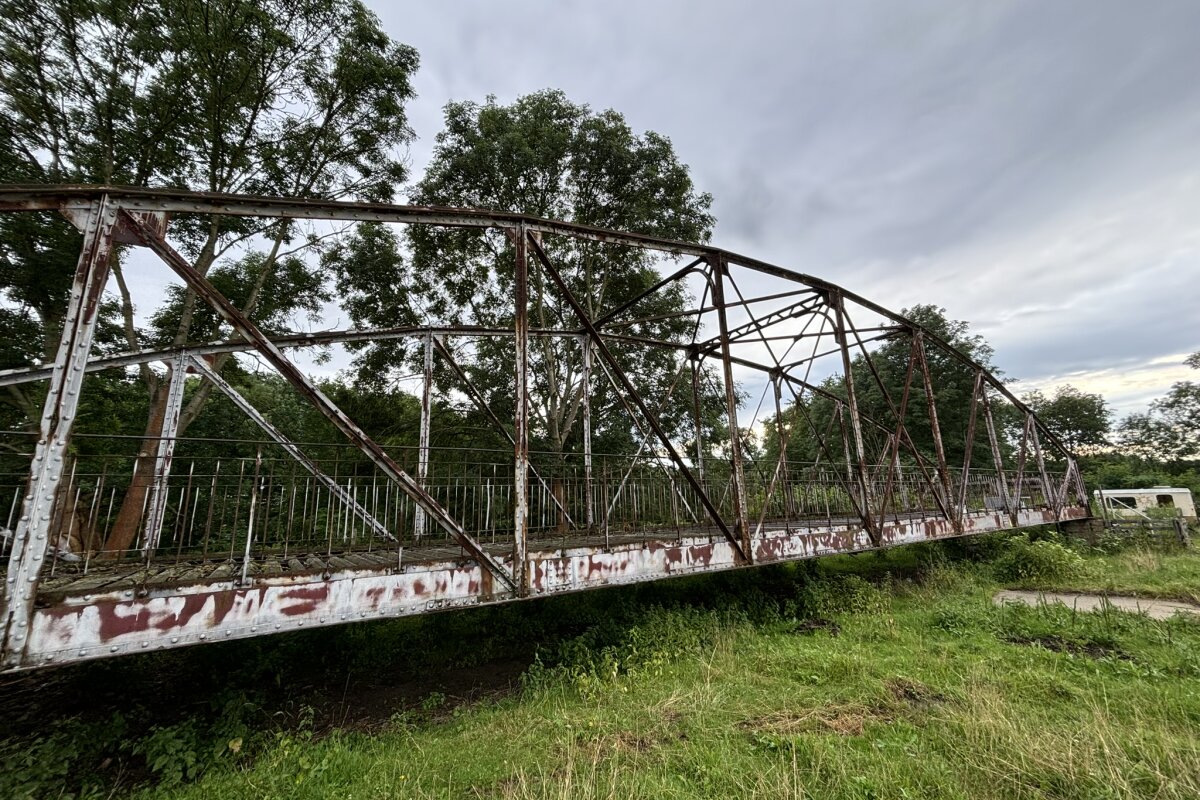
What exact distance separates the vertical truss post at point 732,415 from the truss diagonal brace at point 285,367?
410cm

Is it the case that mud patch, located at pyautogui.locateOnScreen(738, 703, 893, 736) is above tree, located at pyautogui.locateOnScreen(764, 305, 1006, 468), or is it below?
below

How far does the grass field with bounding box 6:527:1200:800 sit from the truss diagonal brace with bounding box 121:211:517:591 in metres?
2.48

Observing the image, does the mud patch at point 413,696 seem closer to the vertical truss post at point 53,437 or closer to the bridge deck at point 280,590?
the bridge deck at point 280,590

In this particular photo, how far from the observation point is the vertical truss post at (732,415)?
267 inches

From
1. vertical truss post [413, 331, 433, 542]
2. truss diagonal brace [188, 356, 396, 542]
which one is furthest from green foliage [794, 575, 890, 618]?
truss diagonal brace [188, 356, 396, 542]

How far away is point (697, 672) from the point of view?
22.3ft

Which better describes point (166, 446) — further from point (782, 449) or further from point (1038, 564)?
point (1038, 564)

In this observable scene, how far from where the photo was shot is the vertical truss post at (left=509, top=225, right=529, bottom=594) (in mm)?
4816

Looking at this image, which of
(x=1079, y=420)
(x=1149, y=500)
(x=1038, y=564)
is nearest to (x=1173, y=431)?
(x=1079, y=420)

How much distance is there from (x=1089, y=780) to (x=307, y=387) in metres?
7.02

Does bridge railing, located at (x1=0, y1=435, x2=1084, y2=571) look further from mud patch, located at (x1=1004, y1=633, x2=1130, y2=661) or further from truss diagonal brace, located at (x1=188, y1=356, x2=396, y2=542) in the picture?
mud patch, located at (x1=1004, y1=633, x2=1130, y2=661)

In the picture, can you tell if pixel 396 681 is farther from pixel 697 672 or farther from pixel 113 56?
pixel 113 56

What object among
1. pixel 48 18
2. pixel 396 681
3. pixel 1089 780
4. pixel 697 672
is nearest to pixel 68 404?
pixel 396 681

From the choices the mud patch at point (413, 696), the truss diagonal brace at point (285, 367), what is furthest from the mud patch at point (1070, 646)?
the truss diagonal brace at point (285, 367)
